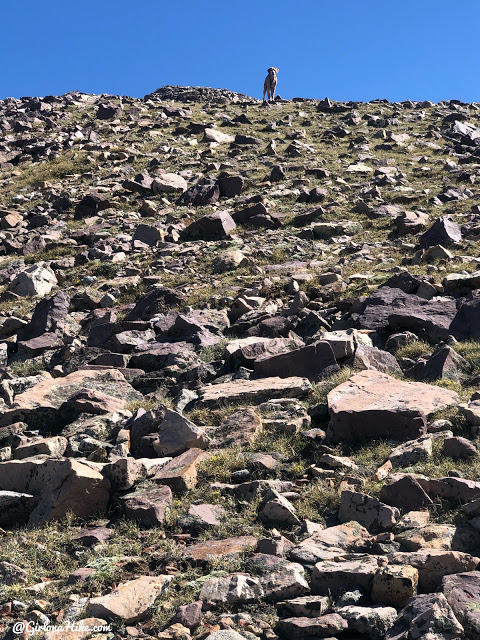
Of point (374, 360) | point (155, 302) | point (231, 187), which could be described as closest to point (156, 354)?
point (155, 302)

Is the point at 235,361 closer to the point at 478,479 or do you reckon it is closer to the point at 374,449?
the point at 374,449

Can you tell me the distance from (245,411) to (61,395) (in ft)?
8.76

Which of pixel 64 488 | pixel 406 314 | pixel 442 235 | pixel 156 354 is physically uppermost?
pixel 442 235

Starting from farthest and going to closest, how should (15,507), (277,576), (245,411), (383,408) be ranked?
1. (245,411)
2. (383,408)
3. (15,507)
4. (277,576)

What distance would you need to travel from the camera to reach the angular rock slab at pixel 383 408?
260 inches

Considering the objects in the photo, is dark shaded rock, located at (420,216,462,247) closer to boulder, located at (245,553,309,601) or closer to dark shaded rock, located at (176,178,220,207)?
dark shaded rock, located at (176,178,220,207)

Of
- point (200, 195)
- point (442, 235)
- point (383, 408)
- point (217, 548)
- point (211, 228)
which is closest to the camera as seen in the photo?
point (217, 548)

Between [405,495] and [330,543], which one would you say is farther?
[405,495]

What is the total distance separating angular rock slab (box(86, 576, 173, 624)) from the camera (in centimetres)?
429

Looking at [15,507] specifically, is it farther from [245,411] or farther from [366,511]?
[366,511]

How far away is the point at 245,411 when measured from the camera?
728cm

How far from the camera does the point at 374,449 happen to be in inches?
253

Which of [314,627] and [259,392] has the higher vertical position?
[259,392]

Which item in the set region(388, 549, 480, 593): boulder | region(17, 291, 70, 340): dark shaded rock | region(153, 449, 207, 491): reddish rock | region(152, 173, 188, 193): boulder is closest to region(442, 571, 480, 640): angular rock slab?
region(388, 549, 480, 593): boulder
